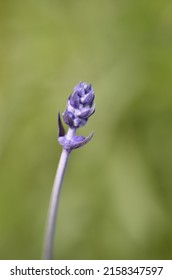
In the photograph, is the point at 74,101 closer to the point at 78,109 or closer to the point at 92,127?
the point at 78,109

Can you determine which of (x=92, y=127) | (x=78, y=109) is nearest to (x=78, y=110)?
(x=78, y=109)

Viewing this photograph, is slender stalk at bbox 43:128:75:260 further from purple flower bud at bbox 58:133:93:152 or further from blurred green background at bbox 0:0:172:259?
blurred green background at bbox 0:0:172:259

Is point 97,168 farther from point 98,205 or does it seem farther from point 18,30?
point 18,30

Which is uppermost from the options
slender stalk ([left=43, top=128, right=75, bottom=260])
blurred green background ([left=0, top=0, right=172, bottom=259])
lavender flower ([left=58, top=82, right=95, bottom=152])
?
blurred green background ([left=0, top=0, right=172, bottom=259])

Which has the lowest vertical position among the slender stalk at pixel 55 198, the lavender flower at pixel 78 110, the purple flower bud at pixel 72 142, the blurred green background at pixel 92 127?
the slender stalk at pixel 55 198

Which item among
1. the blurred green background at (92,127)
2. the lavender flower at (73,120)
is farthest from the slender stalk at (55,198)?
the blurred green background at (92,127)

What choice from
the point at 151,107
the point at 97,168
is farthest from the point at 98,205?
the point at 151,107

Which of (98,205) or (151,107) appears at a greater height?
(151,107)

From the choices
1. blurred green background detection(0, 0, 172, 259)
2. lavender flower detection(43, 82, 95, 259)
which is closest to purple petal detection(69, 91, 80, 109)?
lavender flower detection(43, 82, 95, 259)

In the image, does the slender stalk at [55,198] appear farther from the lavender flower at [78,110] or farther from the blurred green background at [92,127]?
the blurred green background at [92,127]
